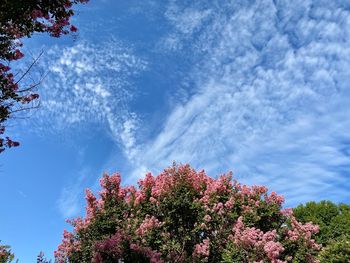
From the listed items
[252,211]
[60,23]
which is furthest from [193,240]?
[60,23]

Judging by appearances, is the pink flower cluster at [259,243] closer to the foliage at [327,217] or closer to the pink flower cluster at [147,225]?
the pink flower cluster at [147,225]

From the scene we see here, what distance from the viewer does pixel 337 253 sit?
15.0m

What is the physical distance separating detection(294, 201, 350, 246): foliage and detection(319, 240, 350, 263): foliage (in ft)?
24.3

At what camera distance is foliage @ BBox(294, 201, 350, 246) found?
22719 mm

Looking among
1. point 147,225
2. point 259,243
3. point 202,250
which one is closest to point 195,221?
point 202,250

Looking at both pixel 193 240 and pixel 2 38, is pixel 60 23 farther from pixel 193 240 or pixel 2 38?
pixel 193 240

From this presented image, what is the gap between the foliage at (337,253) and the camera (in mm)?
14612

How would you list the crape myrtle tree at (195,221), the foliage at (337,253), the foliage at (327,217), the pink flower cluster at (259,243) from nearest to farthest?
the foliage at (337,253), the pink flower cluster at (259,243), the crape myrtle tree at (195,221), the foliage at (327,217)

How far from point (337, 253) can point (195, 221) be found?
584cm

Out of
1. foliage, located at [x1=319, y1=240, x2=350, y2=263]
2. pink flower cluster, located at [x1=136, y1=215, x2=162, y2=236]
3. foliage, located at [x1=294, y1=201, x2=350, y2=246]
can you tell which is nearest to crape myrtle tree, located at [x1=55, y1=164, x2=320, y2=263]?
pink flower cluster, located at [x1=136, y1=215, x2=162, y2=236]

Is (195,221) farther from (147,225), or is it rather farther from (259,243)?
(259,243)

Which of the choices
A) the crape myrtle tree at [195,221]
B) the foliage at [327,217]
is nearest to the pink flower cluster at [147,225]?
the crape myrtle tree at [195,221]

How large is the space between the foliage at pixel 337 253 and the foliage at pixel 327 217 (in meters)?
7.40

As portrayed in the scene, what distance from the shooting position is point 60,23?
8.04 metres
